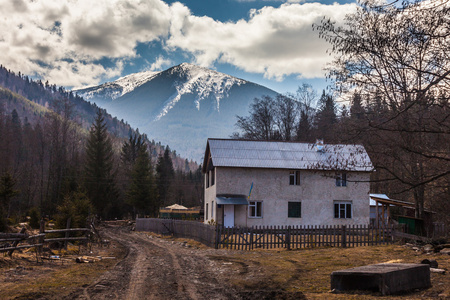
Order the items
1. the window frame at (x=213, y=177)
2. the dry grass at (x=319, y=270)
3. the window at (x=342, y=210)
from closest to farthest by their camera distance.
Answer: the dry grass at (x=319, y=270)
the window at (x=342, y=210)
the window frame at (x=213, y=177)

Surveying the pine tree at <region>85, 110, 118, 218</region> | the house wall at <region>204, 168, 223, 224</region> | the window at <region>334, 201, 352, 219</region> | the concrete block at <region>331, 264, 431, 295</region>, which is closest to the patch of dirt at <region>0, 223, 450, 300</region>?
the concrete block at <region>331, 264, 431, 295</region>

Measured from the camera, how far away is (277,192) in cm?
3647

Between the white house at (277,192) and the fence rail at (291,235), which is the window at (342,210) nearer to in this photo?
the white house at (277,192)

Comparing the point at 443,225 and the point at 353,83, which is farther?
the point at 443,225

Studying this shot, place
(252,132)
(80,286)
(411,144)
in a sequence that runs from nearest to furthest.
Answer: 1. (80,286)
2. (411,144)
3. (252,132)

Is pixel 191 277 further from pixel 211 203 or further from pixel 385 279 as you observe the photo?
pixel 211 203

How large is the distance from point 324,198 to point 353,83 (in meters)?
25.9

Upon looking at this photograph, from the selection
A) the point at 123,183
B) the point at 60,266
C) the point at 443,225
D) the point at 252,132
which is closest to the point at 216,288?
the point at 60,266

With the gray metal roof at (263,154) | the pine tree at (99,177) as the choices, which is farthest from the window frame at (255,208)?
the pine tree at (99,177)

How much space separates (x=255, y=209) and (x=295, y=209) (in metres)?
3.63

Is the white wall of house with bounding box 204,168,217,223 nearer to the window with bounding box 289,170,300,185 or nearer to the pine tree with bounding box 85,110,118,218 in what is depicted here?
the window with bounding box 289,170,300,185

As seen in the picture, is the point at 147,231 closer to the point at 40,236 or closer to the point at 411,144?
the point at 40,236

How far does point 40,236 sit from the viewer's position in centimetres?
1666

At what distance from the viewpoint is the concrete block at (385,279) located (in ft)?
30.7
